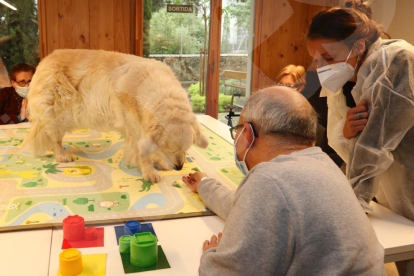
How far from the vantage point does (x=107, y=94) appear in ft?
7.93

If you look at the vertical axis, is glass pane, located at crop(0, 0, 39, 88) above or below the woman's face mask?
above

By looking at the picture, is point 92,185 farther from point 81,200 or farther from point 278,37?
point 278,37

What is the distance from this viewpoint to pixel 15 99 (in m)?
3.12

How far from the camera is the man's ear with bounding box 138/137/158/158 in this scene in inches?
78.3

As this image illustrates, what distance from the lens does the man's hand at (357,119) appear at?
1499mm

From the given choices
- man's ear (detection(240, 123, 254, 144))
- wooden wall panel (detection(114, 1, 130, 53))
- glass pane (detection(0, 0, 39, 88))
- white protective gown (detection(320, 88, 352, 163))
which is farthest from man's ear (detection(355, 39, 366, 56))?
glass pane (detection(0, 0, 39, 88))

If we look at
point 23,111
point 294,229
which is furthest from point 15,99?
point 294,229

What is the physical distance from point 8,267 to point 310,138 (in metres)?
0.99

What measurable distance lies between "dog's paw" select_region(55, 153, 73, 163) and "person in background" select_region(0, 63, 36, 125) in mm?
995

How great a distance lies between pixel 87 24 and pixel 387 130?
3.44m

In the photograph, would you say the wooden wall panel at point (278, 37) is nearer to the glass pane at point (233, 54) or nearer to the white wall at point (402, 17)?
the glass pane at point (233, 54)

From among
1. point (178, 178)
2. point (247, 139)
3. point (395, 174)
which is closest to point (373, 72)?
point (395, 174)

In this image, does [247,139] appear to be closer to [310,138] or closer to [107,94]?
[310,138]

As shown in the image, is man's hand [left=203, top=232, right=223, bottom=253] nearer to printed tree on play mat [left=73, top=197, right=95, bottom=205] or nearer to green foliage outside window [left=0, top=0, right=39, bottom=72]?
printed tree on play mat [left=73, top=197, right=95, bottom=205]
